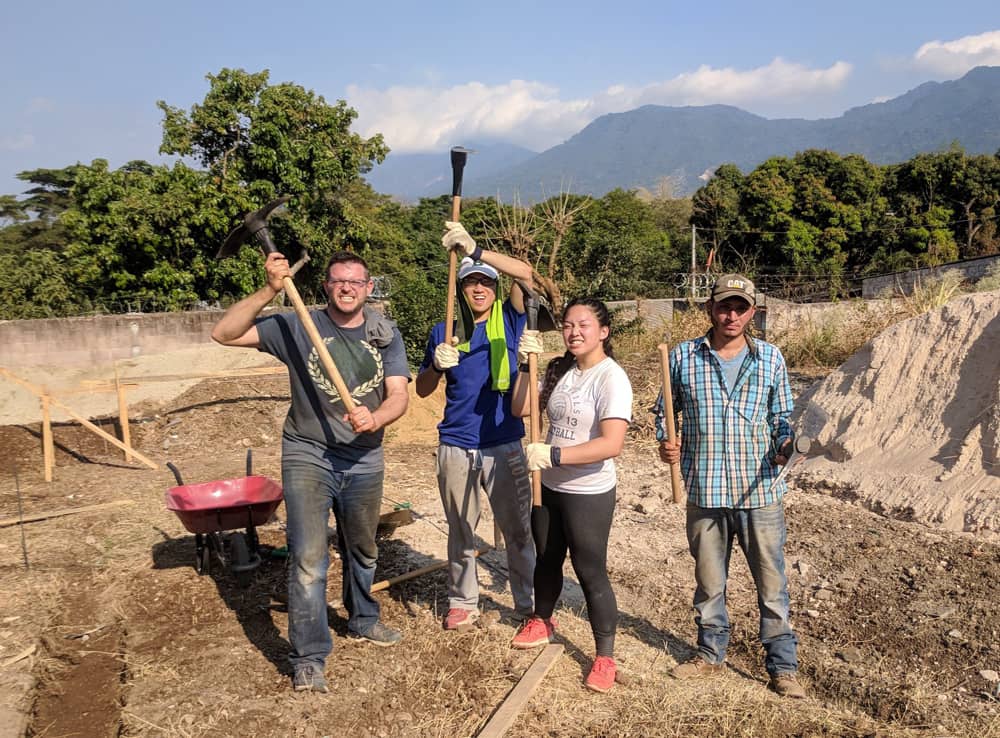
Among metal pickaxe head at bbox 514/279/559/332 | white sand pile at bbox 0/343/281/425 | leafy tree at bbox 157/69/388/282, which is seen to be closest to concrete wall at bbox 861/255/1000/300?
leafy tree at bbox 157/69/388/282

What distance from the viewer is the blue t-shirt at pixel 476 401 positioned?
349 centimetres

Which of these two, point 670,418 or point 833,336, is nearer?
point 670,418

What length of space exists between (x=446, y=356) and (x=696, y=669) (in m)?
1.82

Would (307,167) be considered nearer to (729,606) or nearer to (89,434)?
(89,434)

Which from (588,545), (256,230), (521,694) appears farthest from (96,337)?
(588,545)

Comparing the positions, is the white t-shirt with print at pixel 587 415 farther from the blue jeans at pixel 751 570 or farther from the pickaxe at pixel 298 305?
the pickaxe at pixel 298 305

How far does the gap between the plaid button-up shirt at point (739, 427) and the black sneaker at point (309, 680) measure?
5.87ft

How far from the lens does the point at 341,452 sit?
3.22m

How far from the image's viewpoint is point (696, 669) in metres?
3.38

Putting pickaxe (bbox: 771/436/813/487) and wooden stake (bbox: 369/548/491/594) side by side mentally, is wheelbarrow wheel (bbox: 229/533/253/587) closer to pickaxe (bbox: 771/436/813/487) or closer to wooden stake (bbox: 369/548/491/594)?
wooden stake (bbox: 369/548/491/594)

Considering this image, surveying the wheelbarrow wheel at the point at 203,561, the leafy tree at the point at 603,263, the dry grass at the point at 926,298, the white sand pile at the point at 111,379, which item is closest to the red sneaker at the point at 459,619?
the wheelbarrow wheel at the point at 203,561

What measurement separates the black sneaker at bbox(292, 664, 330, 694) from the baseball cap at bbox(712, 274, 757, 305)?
2.32 m

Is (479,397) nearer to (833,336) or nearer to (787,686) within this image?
(787,686)

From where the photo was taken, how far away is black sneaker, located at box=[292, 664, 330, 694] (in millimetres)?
3166
